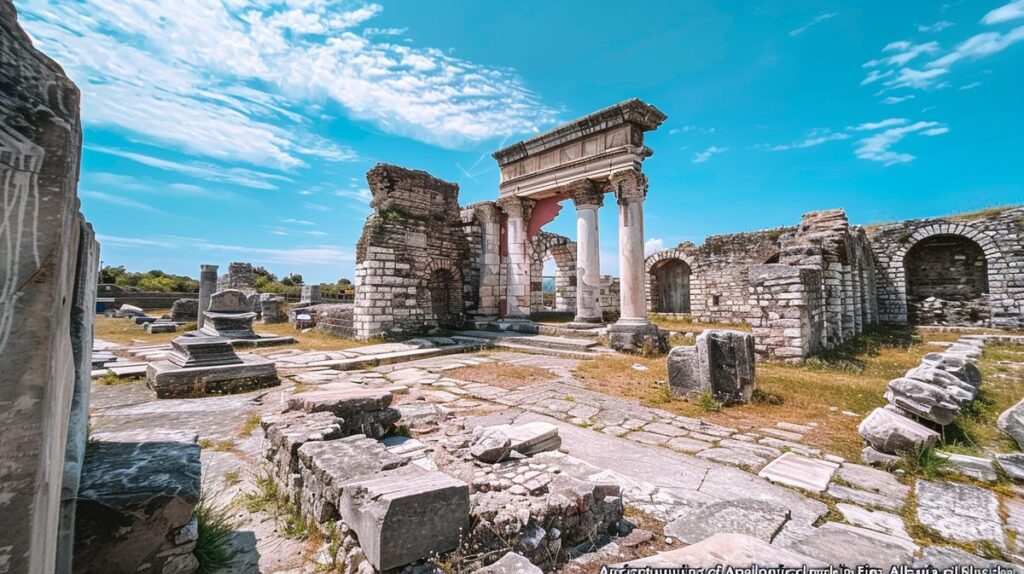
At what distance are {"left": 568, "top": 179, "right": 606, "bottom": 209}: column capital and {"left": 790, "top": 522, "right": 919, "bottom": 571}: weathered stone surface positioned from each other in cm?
975

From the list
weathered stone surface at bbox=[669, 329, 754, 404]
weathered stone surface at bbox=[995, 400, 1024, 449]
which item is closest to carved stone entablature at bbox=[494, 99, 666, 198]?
weathered stone surface at bbox=[669, 329, 754, 404]

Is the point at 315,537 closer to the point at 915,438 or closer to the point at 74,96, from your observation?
the point at 74,96

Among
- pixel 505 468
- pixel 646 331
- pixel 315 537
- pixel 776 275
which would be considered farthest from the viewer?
pixel 646 331

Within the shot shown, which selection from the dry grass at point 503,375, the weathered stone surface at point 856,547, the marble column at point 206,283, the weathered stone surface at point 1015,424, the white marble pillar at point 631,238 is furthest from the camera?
the marble column at point 206,283

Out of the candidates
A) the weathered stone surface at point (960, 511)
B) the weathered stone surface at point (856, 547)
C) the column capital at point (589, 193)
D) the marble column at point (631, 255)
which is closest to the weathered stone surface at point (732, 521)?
the weathered stone surface at point (856, 547)

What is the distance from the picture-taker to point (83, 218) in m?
1.70

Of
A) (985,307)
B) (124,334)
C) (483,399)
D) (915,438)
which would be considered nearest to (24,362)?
(483,399)

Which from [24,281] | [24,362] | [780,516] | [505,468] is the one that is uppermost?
[24,281]

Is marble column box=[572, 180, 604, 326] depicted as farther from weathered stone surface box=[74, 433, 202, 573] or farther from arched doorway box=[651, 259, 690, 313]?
arched doorway box=[651, 259, 690, 313]

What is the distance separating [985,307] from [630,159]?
47.9 feet

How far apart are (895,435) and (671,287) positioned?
18865 mm

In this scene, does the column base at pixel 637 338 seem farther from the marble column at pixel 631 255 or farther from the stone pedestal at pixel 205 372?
the stone pedestal at pixel 205 372

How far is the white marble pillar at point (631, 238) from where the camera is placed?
9.98 m

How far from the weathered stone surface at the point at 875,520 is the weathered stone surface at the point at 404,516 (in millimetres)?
2511
